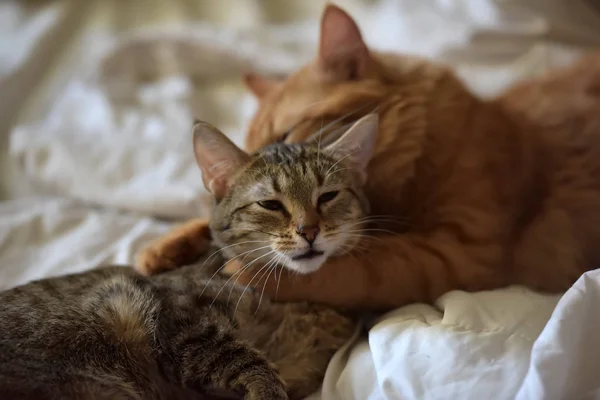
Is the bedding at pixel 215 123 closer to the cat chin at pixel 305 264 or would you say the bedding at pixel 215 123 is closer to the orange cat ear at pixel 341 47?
the cat chin at pixel 305 264

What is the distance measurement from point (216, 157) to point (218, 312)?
364mm

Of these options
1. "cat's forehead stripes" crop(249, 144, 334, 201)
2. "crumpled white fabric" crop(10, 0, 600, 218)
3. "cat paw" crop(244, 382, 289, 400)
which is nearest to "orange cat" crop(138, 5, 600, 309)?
"cat's forehead stripes" crop(249, 144, 334, 201)

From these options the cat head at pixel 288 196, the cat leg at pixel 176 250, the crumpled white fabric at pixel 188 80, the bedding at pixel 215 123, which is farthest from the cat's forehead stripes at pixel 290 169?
the crumpled white fabric at pixel 188 80

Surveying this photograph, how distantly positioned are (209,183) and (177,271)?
0.74 feet

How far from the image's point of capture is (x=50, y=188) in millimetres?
1854

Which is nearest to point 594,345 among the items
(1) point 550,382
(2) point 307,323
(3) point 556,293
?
(1) point 550,382

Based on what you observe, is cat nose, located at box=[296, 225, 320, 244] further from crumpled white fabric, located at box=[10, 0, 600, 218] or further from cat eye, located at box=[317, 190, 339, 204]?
crumpled white fabric, located at box=[10, 0, 600, 218]

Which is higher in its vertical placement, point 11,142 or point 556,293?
point 11,142

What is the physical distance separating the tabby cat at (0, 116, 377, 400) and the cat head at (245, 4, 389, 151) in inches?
3.9

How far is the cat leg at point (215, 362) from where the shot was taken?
1.05 metres

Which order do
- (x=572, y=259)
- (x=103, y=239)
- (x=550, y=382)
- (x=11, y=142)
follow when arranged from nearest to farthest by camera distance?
1. (x=550, y=382)
2. (x=572, y=259)
3. (x=103, y=239)
4. (x=11, y=142)

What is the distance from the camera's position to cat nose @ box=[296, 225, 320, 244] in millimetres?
1182

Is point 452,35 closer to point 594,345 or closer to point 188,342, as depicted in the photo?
point 594,345

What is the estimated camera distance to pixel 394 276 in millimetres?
1271
